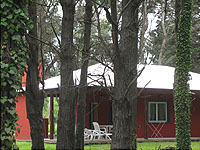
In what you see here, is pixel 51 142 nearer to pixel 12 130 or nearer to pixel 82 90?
pixel 82 90

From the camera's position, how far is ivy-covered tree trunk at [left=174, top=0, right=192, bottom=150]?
9.42 metres

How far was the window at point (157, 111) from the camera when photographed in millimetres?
16781

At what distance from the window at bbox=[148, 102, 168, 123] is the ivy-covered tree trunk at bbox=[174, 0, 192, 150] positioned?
23.8ft

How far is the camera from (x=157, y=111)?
16.8 m

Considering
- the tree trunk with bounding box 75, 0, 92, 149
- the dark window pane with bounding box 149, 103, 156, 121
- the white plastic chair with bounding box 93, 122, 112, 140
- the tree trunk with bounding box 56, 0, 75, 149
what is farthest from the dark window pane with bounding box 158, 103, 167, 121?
the tree trunk with bounding box 56, 0, 75, 149

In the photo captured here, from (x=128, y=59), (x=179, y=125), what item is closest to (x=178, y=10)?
(x=179, y=125)

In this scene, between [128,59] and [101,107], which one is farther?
[101,107]

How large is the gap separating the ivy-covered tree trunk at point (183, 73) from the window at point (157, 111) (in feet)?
23.8

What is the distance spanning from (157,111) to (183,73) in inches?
298

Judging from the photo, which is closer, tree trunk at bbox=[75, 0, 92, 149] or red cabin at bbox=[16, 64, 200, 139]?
tree trunk at bbox=[75, 0, 92, 149]

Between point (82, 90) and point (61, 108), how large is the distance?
2.53m

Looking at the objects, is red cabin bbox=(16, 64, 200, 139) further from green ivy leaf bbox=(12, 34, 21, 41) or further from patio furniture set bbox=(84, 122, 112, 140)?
green ivy leaf bbox=(12, 34, 21, 41)

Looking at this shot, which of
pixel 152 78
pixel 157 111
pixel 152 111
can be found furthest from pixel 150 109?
pixel 152 78

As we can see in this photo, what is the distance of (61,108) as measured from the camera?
7.15m
